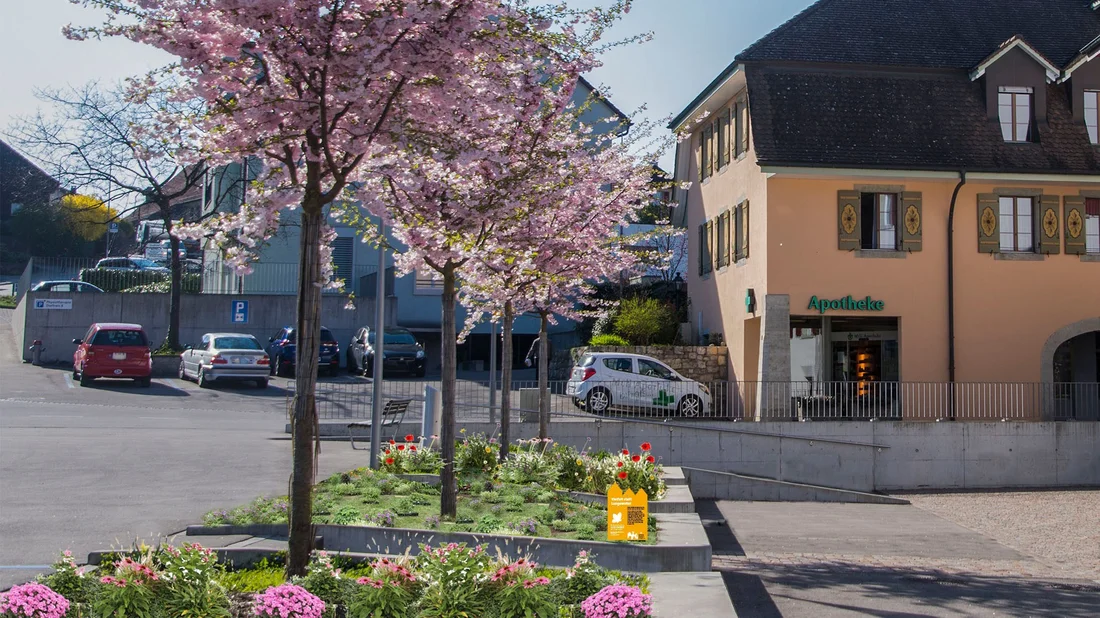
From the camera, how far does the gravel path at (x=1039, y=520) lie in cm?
1673

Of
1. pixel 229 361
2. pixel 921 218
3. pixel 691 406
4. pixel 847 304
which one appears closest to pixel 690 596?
pixel 691 406

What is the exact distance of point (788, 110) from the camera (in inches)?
1102

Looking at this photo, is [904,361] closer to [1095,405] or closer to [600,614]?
[1095,405]

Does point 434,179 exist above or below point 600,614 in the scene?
above

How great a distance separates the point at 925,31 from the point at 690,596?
83.3ft

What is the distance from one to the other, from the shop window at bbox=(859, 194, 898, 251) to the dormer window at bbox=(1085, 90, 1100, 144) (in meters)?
5.41

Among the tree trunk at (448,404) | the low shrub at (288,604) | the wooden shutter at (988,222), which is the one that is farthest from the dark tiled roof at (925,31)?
the low shrub at (288,604)

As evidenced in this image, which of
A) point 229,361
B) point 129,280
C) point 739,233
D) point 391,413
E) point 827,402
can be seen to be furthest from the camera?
point 129,280

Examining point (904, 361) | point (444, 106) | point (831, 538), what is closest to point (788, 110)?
point (904, 361)

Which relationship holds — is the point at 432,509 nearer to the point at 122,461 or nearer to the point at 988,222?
the point at 122,461

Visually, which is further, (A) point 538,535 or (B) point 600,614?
(A) point 538,535

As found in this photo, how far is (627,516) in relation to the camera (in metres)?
11.5

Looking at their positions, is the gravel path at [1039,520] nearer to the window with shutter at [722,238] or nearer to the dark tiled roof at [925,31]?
the window with shutter at [722,238]

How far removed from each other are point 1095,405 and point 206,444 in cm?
2013
